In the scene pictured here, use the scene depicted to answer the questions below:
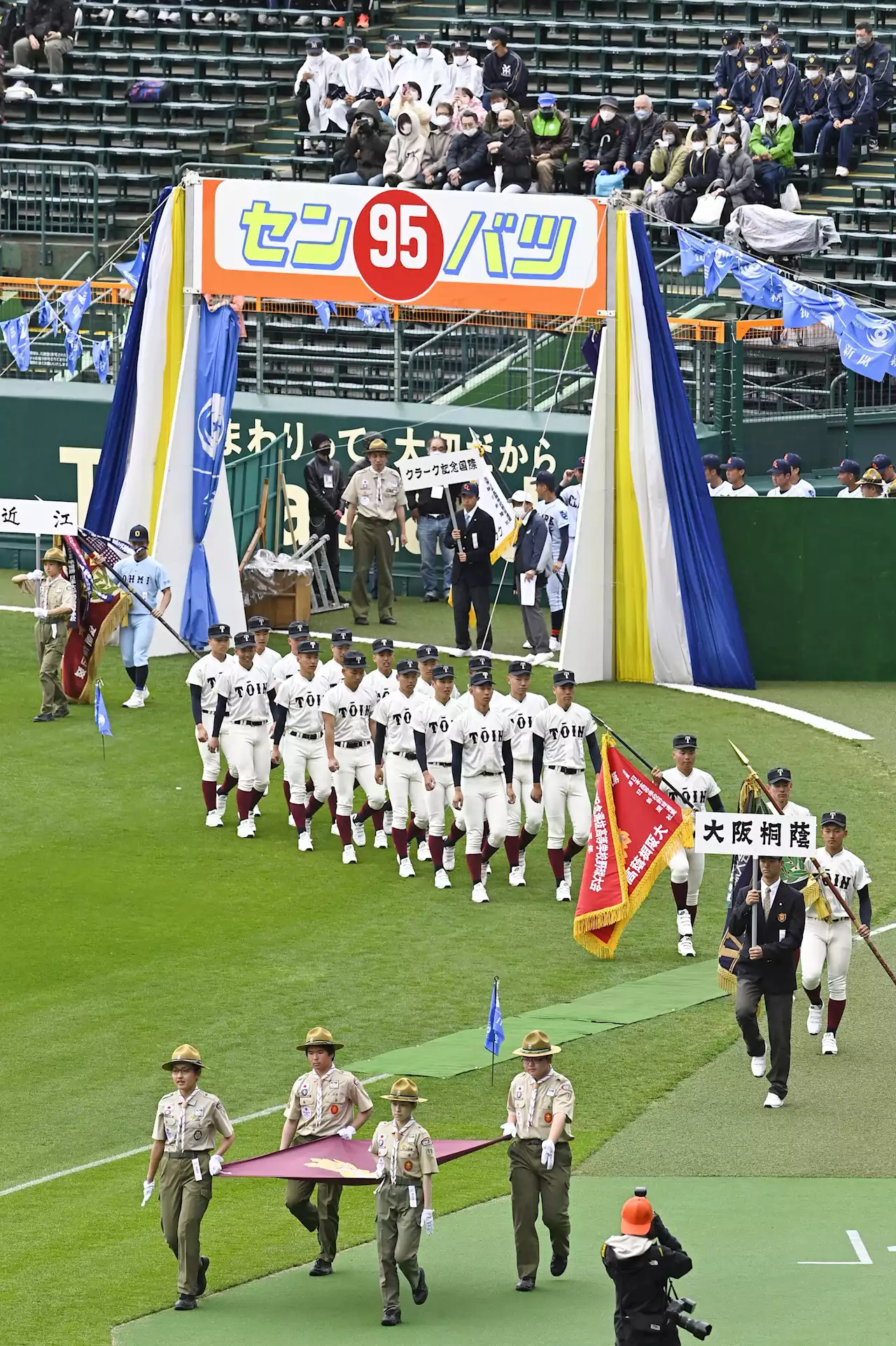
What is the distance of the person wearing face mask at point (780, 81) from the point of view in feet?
105

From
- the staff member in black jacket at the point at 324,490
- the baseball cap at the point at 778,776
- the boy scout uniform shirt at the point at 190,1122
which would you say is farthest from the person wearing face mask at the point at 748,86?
the boy scout uniform shirt at the point at 190,1122

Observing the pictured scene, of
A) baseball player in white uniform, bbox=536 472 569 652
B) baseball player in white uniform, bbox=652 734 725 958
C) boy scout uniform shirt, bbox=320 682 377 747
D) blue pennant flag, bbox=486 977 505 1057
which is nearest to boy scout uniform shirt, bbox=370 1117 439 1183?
blue pennant flag, bbox=486 977 505 1057

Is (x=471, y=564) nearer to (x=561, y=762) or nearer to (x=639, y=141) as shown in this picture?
(x=561, y=762)

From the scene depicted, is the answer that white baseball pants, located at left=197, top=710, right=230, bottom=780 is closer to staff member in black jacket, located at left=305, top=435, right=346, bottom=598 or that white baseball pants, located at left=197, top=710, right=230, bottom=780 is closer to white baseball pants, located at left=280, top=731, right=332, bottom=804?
white baseball pants, located at left=280, top=731, right=332, bottom=804

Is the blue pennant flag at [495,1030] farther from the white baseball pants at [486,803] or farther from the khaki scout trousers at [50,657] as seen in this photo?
the khaki scout trousers at [50,657]

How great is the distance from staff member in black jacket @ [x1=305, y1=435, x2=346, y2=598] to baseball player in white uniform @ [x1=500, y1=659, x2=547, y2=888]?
8.82 metres

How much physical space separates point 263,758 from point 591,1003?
4.80 metres

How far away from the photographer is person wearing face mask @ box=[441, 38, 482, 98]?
1316 inches

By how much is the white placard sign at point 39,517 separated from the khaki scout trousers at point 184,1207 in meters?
11.9

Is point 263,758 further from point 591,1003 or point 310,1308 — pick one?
point 310,1308

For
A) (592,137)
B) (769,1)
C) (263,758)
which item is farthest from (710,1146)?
(769,1)

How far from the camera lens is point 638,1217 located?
10344mm

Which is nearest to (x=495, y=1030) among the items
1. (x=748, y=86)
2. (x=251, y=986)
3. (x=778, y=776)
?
(x=778, y=776)

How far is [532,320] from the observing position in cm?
2769
